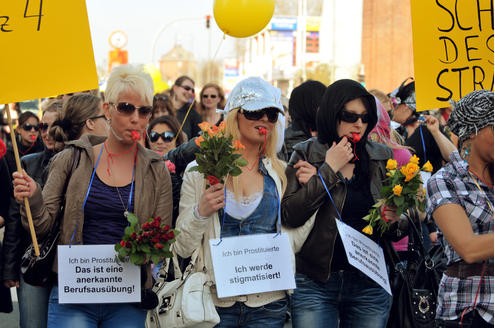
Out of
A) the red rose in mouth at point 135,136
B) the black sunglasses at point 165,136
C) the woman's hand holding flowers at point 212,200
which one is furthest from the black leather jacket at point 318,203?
the black sunglasses at point 165,136

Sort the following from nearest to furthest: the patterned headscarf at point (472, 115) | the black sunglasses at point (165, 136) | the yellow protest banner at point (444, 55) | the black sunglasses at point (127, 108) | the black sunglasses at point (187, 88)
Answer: the patterned headscarf at point (472, 115) → the black sunglasses at point (127, 108) → the yellow protest banner at point (444, 55) → the black sunglasses at point (165, 136) → the black sunglasses at point (187, 88)

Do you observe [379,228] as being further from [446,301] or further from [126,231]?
[126,231]

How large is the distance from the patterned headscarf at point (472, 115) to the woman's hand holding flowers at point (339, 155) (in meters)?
0.80

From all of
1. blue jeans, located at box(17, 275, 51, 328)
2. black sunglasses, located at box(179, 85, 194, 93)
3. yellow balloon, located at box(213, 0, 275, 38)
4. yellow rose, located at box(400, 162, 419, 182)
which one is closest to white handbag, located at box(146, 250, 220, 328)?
yellow rose, located at box(400, 162, 419, 182)

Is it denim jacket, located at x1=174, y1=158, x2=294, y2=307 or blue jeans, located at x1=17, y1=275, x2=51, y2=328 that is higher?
denim jacket, located at x1=174, y1=158, x2=294, y2=307

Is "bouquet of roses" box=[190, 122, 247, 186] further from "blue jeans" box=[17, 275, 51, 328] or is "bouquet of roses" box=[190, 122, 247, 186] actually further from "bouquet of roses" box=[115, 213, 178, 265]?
"blue jeans" box=[17, 275, 51, 328]

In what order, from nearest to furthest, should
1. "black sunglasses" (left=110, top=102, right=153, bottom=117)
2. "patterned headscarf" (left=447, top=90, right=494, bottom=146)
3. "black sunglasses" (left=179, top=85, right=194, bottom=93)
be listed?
"patterned headscarf" (left=447, top=90, right=494, bottom=146) < "black sunglasses" (left=110, top=102, right=153, bottom=117) < "black sunglasses" (left=179, top=85, right=194, bottom=93)

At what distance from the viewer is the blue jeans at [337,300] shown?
4.91m

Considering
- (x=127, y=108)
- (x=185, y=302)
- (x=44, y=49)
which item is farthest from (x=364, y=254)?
(x=44, y=49)

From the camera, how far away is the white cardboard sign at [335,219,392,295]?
4.78 m

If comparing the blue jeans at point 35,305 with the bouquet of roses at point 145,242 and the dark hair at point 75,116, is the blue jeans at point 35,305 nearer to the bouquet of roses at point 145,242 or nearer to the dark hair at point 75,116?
the dark hair at point 75,116

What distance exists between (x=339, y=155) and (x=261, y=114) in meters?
0.47

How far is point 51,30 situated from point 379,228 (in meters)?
2.04

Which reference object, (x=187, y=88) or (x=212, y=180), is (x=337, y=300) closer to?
(x=212, y=180)
